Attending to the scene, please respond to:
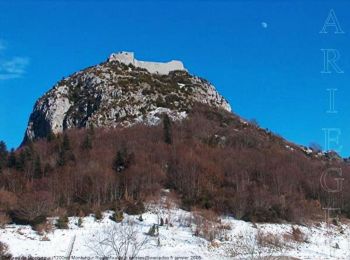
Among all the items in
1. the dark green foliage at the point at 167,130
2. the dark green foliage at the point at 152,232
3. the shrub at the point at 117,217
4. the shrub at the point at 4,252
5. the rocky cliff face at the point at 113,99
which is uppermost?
the rocky cliff face at the point at 113,99

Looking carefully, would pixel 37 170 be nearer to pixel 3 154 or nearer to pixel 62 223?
pixel 3 154

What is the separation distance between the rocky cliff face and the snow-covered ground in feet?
135

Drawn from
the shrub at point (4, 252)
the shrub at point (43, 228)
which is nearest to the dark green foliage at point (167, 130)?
the shrub at point (43, 228)

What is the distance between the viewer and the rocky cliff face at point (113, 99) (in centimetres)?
9275

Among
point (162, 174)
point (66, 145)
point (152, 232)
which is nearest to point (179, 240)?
point (152, 232)

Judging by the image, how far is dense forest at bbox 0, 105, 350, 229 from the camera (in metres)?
55.7

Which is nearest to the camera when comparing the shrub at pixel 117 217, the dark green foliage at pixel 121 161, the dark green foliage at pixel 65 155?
the shrub at pixel 117 217

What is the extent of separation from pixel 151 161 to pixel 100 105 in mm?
26707

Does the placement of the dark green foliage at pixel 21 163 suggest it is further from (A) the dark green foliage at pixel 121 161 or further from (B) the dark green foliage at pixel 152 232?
(B) the dark green foliage at pixel 152 232

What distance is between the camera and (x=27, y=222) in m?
47.2

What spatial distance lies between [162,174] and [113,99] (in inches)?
1245

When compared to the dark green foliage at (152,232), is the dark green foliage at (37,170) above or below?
above

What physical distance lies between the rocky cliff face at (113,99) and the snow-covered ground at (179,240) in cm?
4103

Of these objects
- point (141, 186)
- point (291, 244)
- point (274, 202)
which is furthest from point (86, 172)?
point (291, 244)
